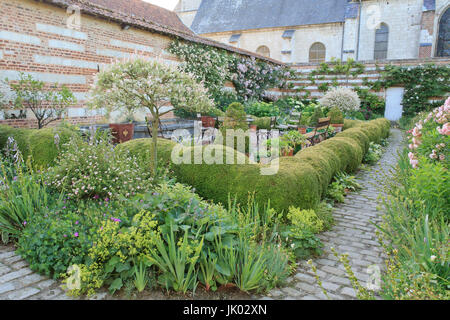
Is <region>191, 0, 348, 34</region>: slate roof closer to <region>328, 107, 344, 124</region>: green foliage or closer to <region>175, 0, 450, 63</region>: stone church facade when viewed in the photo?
<region>175, 0, 450, 63</region>: stone church facade

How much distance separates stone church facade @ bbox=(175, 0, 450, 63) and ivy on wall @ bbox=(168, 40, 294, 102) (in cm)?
741

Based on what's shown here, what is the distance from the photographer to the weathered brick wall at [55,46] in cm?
745

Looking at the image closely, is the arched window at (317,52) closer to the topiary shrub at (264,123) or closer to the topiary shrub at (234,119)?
the topiary shrub at (264,123)

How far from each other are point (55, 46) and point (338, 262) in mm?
8453

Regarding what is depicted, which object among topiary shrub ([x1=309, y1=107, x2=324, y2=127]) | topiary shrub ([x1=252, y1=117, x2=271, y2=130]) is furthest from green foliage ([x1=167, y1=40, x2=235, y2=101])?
topiary shrub ([x1=309, y1=107, x2=324, y2=127])

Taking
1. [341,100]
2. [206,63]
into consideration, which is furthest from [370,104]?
[206,63]

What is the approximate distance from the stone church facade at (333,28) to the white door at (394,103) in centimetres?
587

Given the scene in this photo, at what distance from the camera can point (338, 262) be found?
3217mm

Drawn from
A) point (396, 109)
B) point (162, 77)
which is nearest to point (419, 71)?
point (396, 109)

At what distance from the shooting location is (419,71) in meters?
16.8

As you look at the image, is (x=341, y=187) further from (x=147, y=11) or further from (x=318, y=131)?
(x=147, y=11)

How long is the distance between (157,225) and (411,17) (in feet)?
83.9
